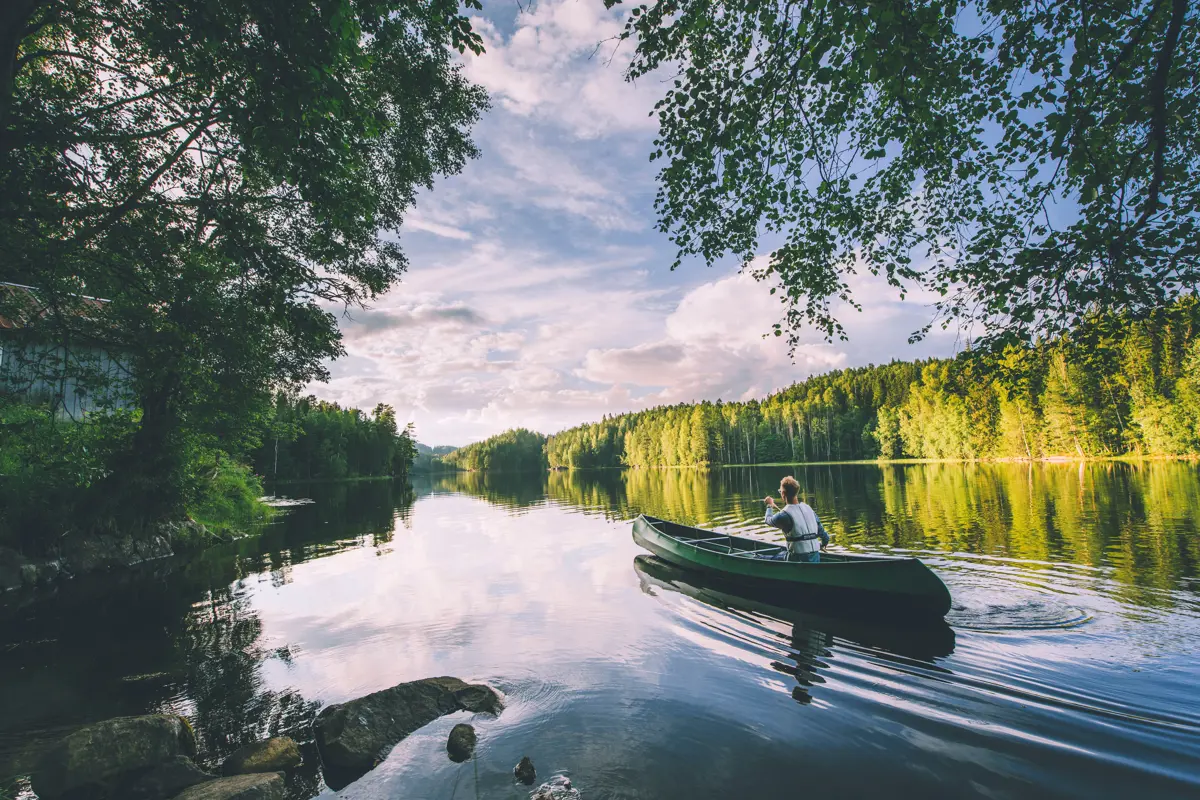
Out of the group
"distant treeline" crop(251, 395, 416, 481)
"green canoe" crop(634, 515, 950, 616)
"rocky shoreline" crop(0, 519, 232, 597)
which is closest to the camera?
"green canoe" crop(634, 515, 950, 616)

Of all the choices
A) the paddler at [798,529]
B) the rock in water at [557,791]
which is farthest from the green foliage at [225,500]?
the paddler at [798,529]

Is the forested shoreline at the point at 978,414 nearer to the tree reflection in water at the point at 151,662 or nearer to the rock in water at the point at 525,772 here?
the rock in water at the point at 525,772

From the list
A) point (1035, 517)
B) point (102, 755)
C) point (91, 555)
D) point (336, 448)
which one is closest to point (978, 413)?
point (1035, 517)

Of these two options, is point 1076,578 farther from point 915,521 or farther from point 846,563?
point 915,521

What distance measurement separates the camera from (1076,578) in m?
12.2

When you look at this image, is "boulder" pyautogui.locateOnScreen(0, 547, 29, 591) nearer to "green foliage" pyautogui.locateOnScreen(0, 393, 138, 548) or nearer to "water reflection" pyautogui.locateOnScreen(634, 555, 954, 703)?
"green foliage" pyautogui.locateOnScreen(0, 393, 138, 548)

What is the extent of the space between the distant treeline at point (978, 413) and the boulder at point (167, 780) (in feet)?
35.4

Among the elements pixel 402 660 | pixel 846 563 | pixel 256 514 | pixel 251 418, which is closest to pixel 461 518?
pixel 256 514

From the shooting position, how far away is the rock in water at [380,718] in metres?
6.28

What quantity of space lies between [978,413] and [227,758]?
84025mm

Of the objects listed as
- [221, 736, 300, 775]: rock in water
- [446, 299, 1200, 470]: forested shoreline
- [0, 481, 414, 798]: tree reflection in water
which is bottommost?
[0, 481, 414, 798]: tree reflection in water

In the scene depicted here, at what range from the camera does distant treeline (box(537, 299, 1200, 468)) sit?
721 cm

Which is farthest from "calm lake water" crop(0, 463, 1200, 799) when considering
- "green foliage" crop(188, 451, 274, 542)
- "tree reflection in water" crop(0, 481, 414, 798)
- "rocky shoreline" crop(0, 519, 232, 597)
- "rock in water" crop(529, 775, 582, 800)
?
"green foliage" crop(188, 451, 274, 542)

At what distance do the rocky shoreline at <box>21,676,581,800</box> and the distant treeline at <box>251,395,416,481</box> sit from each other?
74.4 meters
